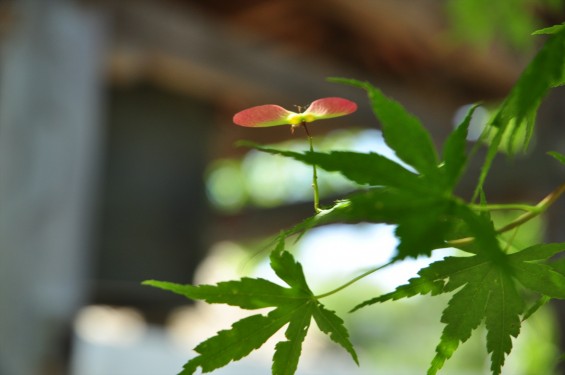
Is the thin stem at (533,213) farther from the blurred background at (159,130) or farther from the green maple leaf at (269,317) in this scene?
the blurred background at (159,130)

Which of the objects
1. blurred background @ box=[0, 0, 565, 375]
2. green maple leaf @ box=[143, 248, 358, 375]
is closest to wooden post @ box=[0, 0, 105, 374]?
blurred background @ box=[0, 0, 565, 375]

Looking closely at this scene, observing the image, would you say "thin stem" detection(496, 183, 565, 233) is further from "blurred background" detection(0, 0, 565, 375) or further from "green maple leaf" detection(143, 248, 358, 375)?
"blurred background" detection(0, 0, 565, 375)

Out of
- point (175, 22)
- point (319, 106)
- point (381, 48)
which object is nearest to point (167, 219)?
point (175, 22)

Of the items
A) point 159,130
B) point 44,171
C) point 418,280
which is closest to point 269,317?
point 418,280

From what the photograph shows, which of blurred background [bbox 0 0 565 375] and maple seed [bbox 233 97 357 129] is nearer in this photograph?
maple seed [bbox 233 97 357 129]

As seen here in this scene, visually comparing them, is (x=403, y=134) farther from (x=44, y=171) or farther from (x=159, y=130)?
(x=159, y=130)

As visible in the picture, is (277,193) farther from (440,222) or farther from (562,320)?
(440,222)
